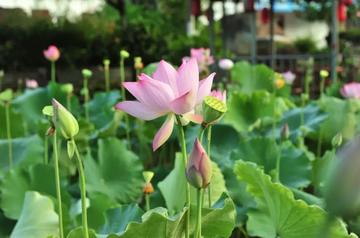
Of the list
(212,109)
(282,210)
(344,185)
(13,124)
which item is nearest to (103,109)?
(13,124)

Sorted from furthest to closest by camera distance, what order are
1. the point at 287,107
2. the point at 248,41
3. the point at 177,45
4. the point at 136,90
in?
the point at 177,45 < the point at 248,41 < the point at 287,107 < the point at 136,90

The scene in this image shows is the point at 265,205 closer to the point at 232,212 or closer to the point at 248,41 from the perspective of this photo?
the point at 232,212

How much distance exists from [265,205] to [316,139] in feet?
2.33

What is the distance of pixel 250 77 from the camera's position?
1912mm

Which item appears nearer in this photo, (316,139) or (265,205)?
(265,205)

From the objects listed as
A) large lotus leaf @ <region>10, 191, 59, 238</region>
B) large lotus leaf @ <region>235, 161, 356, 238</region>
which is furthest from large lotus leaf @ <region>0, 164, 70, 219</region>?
large lotus leaf @ <region>235, 161, 356, 238</region>

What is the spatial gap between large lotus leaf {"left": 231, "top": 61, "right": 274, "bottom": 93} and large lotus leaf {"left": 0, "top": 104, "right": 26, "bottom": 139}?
27.9 inches

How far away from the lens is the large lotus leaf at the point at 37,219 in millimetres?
758

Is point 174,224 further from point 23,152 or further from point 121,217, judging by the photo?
point 23,152

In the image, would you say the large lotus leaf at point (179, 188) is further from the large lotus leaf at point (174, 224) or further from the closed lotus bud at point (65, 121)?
the closed lotus bud at point (65, 121)

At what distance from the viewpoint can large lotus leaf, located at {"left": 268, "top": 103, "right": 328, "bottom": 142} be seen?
1.34 meters

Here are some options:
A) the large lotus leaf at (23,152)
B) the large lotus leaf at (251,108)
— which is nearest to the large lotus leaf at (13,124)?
the large lotus leaf at (23,152)

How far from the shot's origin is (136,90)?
483 mm

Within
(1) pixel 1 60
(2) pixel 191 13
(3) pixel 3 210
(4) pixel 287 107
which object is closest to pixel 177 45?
(2) pixel 191 13
